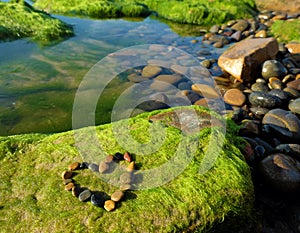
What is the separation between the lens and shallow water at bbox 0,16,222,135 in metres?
5.36

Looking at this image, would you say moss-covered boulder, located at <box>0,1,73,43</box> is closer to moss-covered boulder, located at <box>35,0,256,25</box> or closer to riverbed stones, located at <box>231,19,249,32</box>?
moss-covered boulder, located at <box>35,0,256,25</box>

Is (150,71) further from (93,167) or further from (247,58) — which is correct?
(93,167)

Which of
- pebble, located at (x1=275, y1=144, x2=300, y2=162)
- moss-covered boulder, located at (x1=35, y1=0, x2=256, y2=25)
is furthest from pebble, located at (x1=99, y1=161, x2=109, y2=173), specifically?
moss-covered boulder, located at (x1=35, y1=0, x2=256, y2=25)

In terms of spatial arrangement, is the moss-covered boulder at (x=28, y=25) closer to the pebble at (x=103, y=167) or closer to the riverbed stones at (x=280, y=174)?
the pebble at (x=103, y=167)

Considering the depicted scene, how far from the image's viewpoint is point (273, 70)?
6938 mm

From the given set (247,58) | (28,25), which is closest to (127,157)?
(247,58)

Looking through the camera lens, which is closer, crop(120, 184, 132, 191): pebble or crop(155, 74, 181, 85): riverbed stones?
crop(120, 184, 132, 191): pebble

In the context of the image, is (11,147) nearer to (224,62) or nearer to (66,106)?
(66,106)

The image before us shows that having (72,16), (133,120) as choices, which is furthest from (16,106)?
(72,16)

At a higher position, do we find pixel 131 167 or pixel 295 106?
pixel 131 167

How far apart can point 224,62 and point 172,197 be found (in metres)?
5.46

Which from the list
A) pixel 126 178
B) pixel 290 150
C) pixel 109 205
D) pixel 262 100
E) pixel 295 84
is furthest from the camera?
pixel 295 84

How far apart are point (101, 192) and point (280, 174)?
2.26 m

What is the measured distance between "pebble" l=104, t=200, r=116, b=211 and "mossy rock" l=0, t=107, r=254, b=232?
0.14ft
